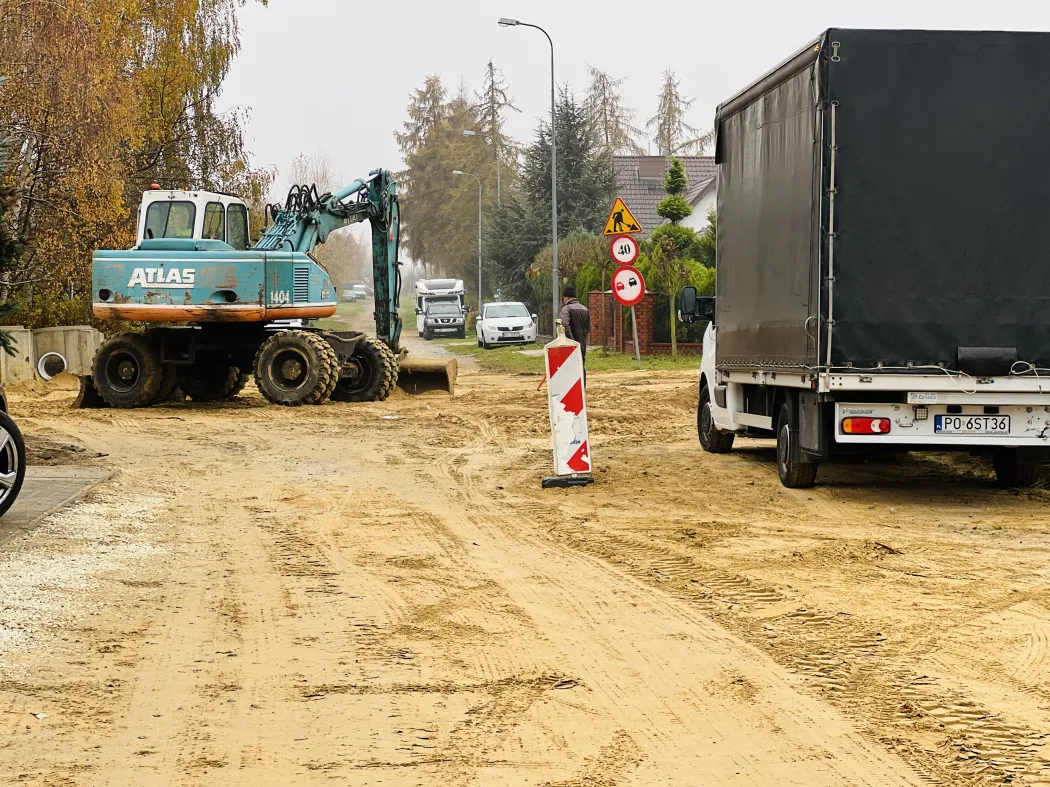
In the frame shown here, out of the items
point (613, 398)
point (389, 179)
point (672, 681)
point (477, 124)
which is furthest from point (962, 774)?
point (477, 124)

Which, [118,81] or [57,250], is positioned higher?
[118,81]

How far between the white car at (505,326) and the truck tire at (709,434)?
31.3 metres

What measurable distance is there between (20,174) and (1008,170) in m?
21.3

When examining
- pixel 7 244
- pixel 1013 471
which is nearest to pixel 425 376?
pixel 7 244

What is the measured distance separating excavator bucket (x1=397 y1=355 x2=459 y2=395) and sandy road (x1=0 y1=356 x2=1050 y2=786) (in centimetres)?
1171

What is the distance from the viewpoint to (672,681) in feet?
18.8

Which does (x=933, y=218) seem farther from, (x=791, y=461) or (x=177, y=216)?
(x=177, y=216)

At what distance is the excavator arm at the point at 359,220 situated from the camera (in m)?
23.9

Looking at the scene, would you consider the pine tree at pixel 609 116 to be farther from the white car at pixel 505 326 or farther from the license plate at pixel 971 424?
the license plate at pixel 971 424

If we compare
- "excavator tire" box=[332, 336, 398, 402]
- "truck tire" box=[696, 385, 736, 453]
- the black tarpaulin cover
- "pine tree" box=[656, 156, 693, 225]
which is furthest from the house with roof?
the black tarpaulin cover

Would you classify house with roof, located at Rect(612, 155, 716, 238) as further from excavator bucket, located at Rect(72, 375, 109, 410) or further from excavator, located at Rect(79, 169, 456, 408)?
excavator bucket, located at Rect(72, 375, 109, 410)

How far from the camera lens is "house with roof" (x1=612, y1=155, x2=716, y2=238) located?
6200 centimetres

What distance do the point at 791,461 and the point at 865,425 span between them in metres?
1.22

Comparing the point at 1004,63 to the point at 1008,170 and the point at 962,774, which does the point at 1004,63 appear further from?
the point at 962,774
